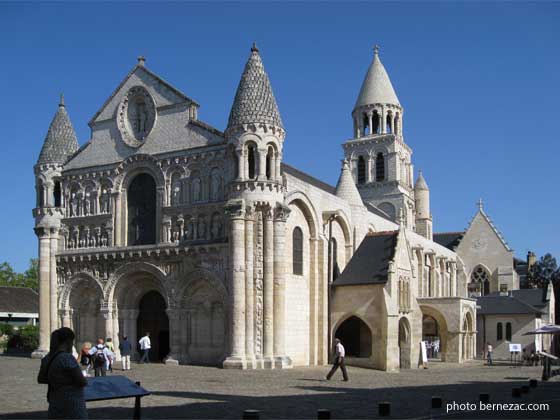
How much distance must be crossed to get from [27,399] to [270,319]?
50.8 ft

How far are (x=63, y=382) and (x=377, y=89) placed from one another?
59438 mm

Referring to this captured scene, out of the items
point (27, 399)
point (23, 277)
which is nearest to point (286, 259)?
point (27, 399)

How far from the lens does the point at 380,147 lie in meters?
66.1

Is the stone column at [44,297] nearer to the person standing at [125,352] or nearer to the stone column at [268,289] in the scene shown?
the person standing at [125,352]

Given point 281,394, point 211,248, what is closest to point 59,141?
point 211,248

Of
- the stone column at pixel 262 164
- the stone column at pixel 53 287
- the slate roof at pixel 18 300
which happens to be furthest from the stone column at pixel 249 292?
the slate roof at pixel 18 300

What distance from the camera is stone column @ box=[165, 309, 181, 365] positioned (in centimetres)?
3566

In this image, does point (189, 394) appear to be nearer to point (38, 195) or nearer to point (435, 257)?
point (38, 195)

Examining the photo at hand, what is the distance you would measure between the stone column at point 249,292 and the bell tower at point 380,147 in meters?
33.7

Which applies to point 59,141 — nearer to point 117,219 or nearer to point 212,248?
point 117,219

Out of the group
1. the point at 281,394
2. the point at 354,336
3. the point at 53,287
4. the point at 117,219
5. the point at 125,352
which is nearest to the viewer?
the point at 281,394

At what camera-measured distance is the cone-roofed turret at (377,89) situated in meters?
65.8

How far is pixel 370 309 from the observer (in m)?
36.7

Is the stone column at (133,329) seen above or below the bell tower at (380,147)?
below
